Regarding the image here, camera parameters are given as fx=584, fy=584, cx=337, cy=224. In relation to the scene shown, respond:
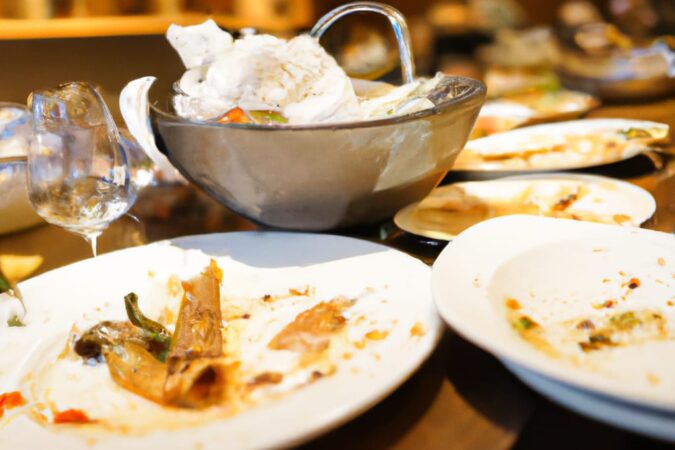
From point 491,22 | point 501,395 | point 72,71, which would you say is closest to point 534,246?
point 501,395

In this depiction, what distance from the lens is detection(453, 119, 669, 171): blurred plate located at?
109 centimetres

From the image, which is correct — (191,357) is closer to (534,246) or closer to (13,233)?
(534,246)

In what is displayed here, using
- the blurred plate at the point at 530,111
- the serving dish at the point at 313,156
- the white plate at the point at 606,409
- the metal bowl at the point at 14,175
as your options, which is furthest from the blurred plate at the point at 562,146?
the metal bowl at the point at 14,175

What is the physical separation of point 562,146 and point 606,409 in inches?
32.7

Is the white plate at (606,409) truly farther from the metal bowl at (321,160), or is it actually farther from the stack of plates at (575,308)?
the metal bowl at (321,160)

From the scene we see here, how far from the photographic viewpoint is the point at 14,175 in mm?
969

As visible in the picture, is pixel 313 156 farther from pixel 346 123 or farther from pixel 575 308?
pixel 575 308

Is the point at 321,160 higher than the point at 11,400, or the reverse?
the point at 321,160

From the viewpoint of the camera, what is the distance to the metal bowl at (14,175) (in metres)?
0.97

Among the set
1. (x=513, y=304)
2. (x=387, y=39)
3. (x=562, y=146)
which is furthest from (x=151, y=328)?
(x=387, y=39)

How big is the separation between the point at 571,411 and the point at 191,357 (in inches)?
13.1

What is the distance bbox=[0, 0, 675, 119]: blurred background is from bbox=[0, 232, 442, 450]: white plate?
1.08ft

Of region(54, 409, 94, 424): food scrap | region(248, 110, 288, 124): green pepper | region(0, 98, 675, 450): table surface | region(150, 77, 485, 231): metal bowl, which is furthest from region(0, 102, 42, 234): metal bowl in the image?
region(0, 98, 675, 450): table surface

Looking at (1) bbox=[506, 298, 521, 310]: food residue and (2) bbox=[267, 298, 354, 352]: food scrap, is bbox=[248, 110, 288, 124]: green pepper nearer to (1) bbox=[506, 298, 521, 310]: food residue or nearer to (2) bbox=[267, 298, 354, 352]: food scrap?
(2) bbox=[267, 298, 354, 352]: food scrap
